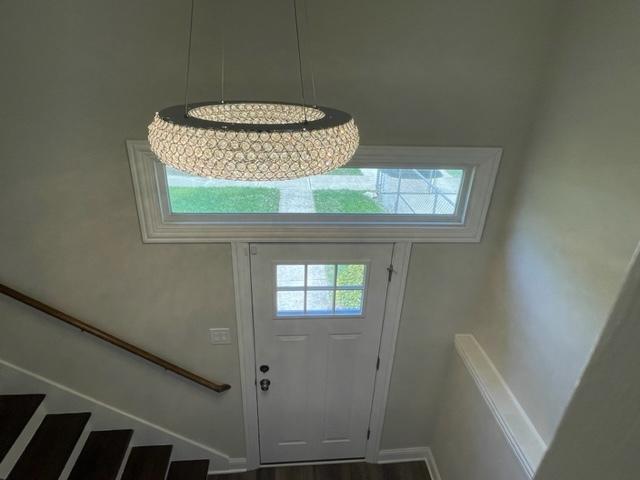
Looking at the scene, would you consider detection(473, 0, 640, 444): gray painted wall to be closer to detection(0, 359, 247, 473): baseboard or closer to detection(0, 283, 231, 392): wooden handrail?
detection(0, 283, 231, 392): wooden handrail

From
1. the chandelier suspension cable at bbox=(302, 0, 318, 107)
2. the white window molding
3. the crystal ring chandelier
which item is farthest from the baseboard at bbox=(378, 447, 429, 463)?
the crystal ring chandelier

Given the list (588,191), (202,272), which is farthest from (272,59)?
(588,191)

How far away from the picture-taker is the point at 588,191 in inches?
56.1

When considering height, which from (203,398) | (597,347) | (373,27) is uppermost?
(373,27)

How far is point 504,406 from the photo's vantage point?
74.8 inches

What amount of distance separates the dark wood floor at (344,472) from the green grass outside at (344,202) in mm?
1971

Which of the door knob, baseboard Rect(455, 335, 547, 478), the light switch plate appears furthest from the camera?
the door knob

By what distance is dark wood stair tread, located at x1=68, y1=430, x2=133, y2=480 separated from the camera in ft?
7.07

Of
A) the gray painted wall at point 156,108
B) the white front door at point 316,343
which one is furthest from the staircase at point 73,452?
the white front door at point 316,343

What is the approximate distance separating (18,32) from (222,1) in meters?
0.79

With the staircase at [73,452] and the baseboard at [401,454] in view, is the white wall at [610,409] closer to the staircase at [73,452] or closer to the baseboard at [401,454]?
the staircase at [73,452]

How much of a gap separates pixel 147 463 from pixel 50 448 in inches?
22.2

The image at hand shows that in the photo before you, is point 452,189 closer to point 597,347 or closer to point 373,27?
point 373,27

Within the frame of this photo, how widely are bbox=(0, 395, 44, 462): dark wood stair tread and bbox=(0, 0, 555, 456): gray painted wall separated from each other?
16 centimetres
